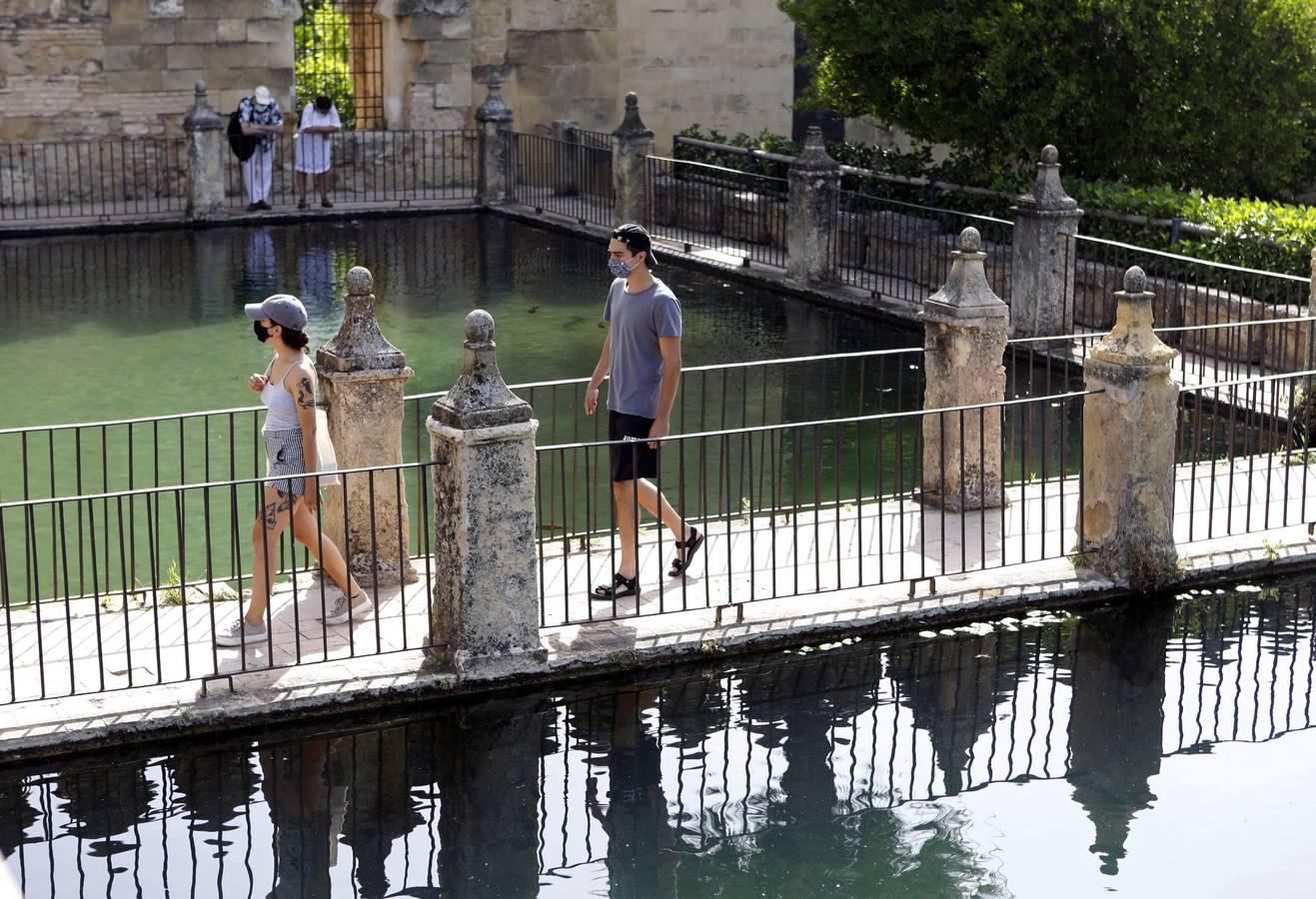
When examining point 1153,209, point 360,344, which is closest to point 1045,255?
point 1153,209

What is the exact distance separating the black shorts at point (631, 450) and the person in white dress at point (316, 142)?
51.0ft

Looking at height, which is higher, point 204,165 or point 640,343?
point 204,165

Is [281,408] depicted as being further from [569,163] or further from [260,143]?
[569,163]

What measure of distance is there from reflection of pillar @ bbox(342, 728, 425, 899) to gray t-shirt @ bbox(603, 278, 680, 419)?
1917 millimetres

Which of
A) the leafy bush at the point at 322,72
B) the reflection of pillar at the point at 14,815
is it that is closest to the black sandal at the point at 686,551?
the reflection of pillar at the point at 14,815

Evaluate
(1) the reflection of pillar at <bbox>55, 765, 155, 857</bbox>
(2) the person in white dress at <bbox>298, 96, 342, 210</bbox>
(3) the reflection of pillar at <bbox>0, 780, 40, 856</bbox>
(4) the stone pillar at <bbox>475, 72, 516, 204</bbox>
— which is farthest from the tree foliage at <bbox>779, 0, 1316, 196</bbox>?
(3) the reflection of pillar at <bbox>0, 780, 40, 856</bbox>

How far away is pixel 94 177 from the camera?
23781 mm

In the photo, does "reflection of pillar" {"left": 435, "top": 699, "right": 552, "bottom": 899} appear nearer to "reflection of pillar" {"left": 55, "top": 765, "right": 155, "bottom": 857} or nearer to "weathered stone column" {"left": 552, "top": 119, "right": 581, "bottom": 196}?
"reflection of pillar" {"left": 55, "top": 765, "right": 155, "bottom": 857}

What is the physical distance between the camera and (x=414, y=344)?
1584cm

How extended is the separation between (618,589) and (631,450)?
24.3 inches

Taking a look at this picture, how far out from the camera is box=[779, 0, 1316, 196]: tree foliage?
1700 centimetres

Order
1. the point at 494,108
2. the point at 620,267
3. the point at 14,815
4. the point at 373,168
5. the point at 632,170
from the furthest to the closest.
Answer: the point at 373,168, the point at 494,108, the point at 632,170, the point at 620,267, the point at 14,815

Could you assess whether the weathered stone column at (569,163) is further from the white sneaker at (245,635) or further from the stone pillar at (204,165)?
the white sneaker at (245,635)

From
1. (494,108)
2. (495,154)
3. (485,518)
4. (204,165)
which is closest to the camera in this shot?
(485,518)
